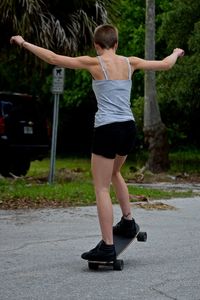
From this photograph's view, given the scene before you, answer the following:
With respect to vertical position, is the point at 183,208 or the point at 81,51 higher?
the point at 81,51

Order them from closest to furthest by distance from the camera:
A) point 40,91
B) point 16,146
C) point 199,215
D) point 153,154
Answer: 1. point 199,215
2. point 16,146
3. point 153,154
4. point 40,91

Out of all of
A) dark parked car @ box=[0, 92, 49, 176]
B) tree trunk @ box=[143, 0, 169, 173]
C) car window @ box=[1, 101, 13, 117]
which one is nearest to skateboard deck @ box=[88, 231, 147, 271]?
dark parked car @ box=[0, 92, 49, 176]

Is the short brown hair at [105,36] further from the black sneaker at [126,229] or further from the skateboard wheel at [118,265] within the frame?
the skateboard wheel at [118,265]

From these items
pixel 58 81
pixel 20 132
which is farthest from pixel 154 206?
pixel 20 132

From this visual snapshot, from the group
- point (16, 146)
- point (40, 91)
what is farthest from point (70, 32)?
point (40, 91)

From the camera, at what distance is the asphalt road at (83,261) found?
17.4 ft

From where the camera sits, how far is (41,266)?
6219 millimetres

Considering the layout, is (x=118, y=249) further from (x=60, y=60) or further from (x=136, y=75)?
(x=136, y=75)

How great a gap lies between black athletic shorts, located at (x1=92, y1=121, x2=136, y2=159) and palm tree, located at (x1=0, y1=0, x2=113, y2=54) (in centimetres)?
810

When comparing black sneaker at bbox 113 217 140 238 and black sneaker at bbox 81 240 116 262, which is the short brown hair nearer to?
black sneaker at bbox 113 217 140 238

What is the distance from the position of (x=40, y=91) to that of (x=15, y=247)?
95.6ft

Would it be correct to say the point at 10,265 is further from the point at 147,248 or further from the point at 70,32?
the point at 70,32

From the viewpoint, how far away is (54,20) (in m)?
14.7

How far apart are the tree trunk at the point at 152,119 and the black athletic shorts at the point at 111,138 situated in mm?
12916
